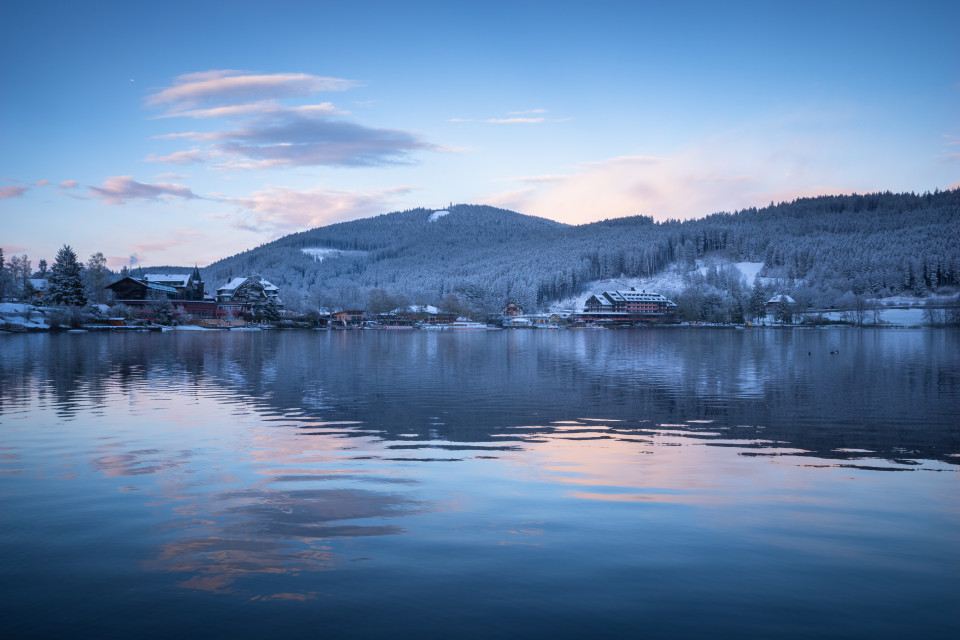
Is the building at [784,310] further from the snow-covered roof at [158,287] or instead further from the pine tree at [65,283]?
the pine tree at [65,283]

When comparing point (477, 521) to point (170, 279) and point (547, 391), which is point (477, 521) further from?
point (170, 279)

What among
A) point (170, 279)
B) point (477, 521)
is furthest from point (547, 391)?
point (170, 279)

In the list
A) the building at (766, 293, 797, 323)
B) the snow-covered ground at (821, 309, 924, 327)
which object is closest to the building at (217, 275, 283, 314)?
the building at (766, 293, 797, 323)

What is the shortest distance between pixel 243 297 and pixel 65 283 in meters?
47.6

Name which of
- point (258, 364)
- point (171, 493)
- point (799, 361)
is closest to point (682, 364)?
point (799, 361)

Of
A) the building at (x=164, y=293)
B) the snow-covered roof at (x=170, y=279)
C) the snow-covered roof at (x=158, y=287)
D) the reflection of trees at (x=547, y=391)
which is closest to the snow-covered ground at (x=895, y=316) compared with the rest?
the reflection of trees at (x=547, y=391)

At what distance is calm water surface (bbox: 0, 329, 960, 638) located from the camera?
22.1 feet

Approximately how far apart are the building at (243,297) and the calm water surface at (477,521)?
5238 inches

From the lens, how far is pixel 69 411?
71.3ft

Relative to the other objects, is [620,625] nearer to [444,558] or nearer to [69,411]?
[444,558]

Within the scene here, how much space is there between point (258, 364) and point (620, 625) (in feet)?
135

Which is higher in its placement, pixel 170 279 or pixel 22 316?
pixel 170 279

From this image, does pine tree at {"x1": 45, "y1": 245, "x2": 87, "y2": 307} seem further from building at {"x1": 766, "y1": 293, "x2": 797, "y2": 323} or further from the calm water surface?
building at {"x1": 766, "y1": 293, "x2": 797, "y2": 323}

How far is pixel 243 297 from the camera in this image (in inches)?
6073
